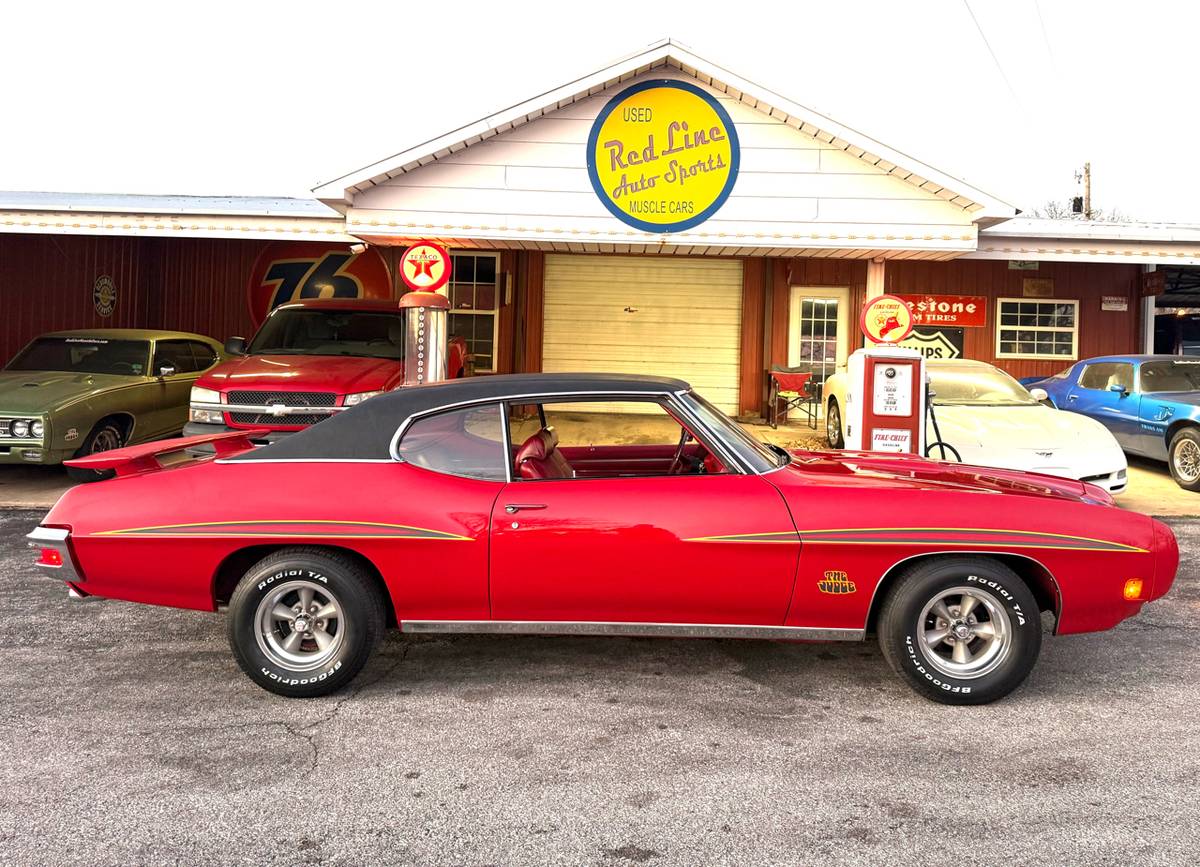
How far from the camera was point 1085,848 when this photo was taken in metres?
2.95

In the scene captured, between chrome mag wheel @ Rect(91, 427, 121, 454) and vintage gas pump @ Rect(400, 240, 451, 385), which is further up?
vintage gas pump @ Rect(400, 240, 451, 385)

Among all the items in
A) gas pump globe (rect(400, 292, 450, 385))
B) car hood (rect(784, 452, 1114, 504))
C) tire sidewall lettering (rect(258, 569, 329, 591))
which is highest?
gas pump globe (rect(400, 292, 450, 385))

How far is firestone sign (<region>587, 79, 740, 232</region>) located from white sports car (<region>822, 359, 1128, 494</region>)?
10.1 ft

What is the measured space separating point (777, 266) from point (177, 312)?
1017 centimetres

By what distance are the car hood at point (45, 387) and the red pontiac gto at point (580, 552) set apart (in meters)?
5.52

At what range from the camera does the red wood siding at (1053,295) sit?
52.3ft

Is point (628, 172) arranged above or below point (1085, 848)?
above

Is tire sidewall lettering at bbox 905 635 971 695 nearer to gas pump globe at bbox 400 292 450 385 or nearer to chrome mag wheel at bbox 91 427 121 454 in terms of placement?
gas pump globe at bbox 400 292 450 385

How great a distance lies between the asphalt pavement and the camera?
2973 millimetres

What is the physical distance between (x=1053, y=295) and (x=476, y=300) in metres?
9.61

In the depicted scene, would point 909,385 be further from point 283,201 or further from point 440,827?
point 283,201

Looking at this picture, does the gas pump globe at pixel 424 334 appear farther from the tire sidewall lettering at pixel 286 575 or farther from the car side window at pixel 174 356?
the tire sidewall lettering at pixel 286 575

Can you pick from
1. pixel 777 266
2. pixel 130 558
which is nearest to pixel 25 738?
pixel 130 558

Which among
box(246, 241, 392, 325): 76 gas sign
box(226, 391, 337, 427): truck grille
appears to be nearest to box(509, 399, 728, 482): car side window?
box(226, 391, 337, 427): truck grille
